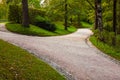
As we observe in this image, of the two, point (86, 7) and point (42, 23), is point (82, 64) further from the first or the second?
point (86, 7)

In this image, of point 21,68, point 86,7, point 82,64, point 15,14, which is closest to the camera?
point 21,68

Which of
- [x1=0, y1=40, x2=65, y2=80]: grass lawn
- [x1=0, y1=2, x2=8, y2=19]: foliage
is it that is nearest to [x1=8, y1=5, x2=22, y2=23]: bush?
[x1=0, y1=2, x2=8, y2=19]: foliage

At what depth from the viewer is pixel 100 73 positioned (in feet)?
43.8

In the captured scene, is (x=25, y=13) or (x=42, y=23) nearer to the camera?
(x=25, y=13)

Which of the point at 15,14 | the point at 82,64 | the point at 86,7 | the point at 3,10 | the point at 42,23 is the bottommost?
the point at 82,64

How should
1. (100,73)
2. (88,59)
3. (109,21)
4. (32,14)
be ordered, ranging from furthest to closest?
1. (109,21)
2. (32,14)
3. (88,59)
4. (100,73)

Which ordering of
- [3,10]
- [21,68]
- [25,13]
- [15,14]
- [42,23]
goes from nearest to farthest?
1. [21,68]
2. [25,13]
3. [15,14]
4. [42,23]
5. [3,10]

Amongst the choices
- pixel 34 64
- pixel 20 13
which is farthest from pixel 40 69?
pixel 20 13

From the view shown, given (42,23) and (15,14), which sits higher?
(15,14)

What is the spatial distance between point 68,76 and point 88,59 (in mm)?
4339

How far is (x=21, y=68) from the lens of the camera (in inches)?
435

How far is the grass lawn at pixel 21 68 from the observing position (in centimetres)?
1008

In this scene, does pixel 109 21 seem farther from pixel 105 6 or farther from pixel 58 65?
pixel 58 65

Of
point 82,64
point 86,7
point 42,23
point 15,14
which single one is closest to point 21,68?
point 82,64
